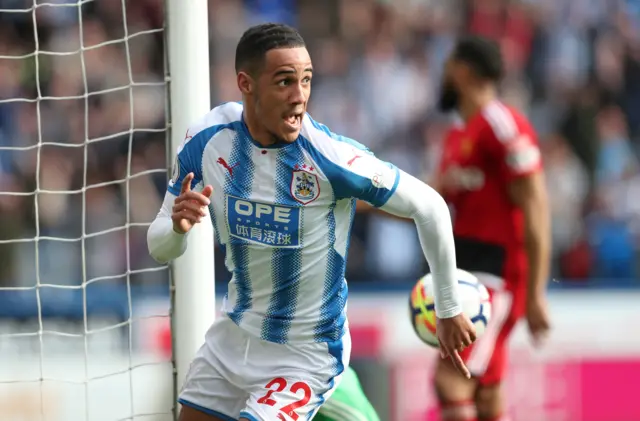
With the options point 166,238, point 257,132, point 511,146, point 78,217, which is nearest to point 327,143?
point 257,132

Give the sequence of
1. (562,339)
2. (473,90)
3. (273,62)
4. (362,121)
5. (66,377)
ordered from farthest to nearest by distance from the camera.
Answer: (362,121) < (562,339) < (66,377) < (473,90) < (273,62)

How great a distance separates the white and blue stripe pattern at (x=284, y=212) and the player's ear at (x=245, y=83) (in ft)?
0.42

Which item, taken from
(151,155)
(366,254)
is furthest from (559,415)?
(151,155)

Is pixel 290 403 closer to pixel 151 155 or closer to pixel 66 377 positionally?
pixel 66 377

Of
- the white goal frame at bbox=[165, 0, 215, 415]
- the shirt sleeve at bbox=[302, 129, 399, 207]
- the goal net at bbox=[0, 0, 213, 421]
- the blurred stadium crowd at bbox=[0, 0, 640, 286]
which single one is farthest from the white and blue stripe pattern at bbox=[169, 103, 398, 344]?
the blurred stadium crowd at bbox=[0, 0, 640, 286]

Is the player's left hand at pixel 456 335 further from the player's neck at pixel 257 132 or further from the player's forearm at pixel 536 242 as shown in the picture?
the player's forearm at pixel 536 242

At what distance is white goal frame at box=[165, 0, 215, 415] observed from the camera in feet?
13.8

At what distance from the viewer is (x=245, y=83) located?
11.4ft

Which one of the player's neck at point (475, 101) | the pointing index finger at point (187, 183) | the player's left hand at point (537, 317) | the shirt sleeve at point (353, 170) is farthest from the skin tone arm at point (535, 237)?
the pointing index finger at point (187, 183)

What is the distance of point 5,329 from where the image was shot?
6.73 m

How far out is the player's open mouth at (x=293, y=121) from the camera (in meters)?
3.40

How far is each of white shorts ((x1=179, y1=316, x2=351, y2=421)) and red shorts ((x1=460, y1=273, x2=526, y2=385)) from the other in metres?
1.88

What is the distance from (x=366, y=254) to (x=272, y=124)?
459cm

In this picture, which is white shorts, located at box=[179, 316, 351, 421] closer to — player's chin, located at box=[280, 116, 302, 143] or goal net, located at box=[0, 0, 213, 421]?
player's chin, located at box=[280, 116, 302, 143]
